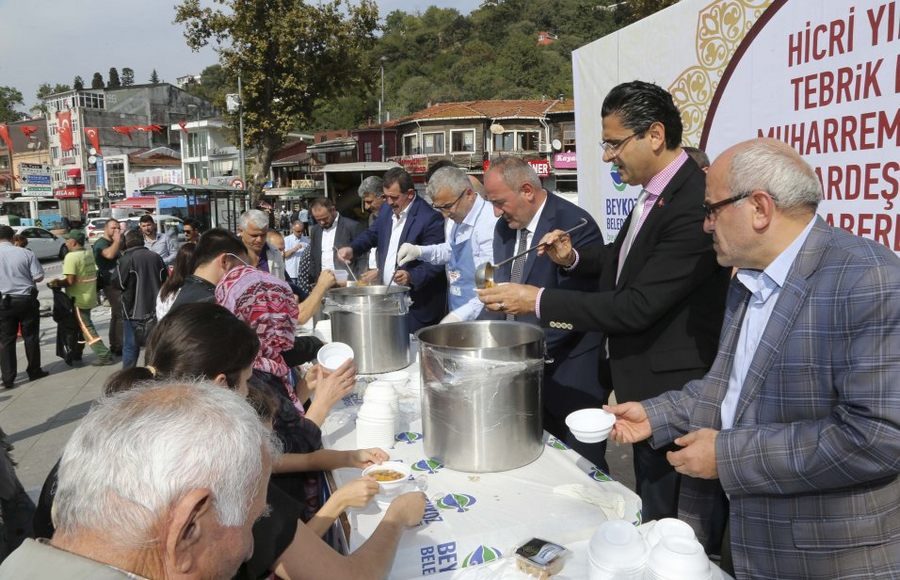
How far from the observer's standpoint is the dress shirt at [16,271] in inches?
253

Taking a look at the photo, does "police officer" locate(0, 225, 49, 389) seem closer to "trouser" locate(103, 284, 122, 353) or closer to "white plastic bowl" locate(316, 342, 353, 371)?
"trouser" locate(103, 284, 122, 353)

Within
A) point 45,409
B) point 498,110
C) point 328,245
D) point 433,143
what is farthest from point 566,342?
point 433,143

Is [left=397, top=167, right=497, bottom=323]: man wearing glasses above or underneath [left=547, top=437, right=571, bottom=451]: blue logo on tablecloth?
above

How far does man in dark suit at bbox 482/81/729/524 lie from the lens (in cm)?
185

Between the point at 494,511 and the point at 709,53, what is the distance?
2.56 meters

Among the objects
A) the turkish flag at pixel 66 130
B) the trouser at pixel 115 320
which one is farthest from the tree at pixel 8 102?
the trouser at pixel 115 320

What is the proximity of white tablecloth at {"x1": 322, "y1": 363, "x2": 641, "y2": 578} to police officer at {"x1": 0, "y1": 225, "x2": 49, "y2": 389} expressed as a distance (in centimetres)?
643

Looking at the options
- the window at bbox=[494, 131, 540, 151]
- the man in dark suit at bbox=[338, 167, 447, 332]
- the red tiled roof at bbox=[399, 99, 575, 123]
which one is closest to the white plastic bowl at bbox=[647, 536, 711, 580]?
the man in dark suit at bbox=[338, 167, 447, 332]

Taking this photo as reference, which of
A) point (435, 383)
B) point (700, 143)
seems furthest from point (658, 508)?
point (700, 143)

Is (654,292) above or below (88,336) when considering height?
above

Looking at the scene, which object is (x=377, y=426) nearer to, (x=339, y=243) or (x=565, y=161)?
(x=339, y=243)

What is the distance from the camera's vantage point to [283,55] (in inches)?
824

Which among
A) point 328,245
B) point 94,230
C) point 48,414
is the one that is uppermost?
point 94,230

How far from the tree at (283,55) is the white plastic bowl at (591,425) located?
21.7m
